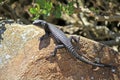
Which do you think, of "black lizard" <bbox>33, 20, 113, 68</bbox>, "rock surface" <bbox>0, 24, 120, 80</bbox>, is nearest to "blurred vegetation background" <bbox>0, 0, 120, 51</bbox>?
"black lizard" <bbox>33, 20, 113, 68</bbox>

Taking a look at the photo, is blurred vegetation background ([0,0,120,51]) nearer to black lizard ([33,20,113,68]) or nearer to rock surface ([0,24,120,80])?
black lizard ([33,20,113,68])

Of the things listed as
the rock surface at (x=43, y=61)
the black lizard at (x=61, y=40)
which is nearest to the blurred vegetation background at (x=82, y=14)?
the black lizard at (x=61, y=40)

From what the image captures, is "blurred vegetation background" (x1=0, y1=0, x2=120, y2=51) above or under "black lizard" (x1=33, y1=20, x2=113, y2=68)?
under

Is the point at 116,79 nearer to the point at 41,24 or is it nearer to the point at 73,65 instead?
the point at 73,65

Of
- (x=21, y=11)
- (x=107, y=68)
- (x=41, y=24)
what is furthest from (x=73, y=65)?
(x=21, y=11)

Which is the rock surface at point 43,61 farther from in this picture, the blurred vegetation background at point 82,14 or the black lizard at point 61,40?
the blurred vegetation background at point 82,14

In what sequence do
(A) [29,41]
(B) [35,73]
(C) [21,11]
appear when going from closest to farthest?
(B) [35,73]
(A) [29,41]
(C) [21,11]
